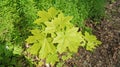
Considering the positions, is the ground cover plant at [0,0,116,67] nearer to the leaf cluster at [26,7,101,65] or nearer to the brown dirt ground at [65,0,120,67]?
the leaf cluster at [26,7,101,65]

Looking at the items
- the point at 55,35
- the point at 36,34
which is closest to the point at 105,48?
the point at 55,35

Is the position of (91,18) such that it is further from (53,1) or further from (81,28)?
(53,1)

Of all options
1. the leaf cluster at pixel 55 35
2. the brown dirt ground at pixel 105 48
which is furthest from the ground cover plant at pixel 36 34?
the brown dirt ground at pixel 105 48

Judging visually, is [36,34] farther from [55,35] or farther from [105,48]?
[105,48]

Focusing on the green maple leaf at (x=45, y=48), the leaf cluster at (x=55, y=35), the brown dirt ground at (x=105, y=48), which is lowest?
the brown dirt ground at (x=105, y=48)

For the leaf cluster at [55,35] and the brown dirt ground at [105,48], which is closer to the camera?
the leaf cluster at [55,35]

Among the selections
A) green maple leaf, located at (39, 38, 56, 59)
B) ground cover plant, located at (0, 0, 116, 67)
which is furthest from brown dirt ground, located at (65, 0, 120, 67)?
green maple leaf, located at (39, 38, 56, 59)

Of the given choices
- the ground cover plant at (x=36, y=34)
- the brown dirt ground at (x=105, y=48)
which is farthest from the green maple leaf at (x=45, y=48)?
the brown dirt ground at (x=105, y=48)

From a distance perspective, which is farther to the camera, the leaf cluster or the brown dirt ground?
the brown dirt ground

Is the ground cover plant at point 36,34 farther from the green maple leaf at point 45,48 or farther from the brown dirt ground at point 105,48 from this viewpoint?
the brown dirt ground at point 105,48

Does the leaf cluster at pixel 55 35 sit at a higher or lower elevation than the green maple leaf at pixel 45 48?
higher
